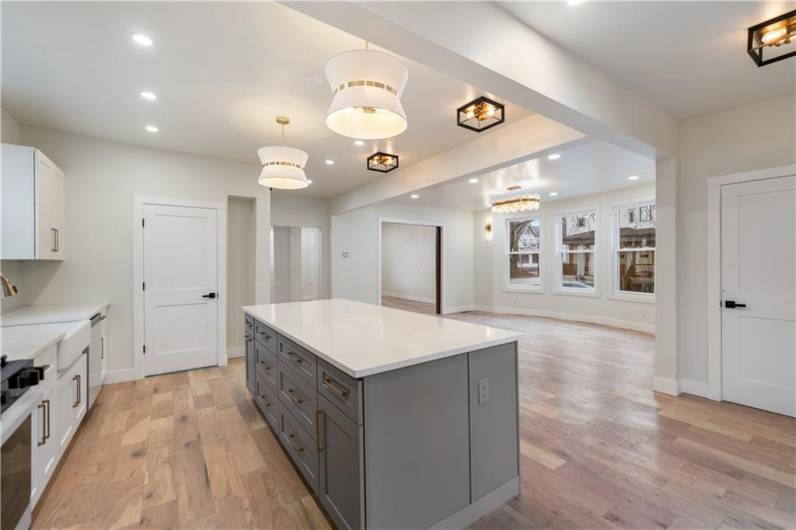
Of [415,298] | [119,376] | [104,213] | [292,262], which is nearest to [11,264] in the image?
[104,213]

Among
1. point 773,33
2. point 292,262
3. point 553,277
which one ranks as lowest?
point 553,277

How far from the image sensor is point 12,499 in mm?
1468

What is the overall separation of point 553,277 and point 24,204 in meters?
8.28

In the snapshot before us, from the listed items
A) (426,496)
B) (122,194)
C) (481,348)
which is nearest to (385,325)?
(481,348)

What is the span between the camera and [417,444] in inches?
63.0

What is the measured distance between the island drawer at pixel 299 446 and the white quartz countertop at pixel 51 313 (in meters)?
1.96

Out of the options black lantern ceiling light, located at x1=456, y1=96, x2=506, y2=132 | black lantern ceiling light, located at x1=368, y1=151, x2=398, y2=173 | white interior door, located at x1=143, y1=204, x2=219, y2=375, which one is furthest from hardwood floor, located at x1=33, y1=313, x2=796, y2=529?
black lantern ceiling light, located at x1=368, y1=151, x2=398, y2=173

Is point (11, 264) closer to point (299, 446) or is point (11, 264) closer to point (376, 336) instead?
point (299, 446)

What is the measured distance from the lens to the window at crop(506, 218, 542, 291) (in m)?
8.32

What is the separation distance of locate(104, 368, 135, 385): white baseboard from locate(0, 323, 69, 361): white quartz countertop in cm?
162

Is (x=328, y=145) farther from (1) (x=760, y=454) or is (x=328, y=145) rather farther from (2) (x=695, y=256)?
(1) (x=760, y=454)

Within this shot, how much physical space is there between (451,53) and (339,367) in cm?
158

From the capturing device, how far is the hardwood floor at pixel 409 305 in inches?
365

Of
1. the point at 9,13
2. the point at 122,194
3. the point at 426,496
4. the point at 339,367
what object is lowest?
the point at 426,496
